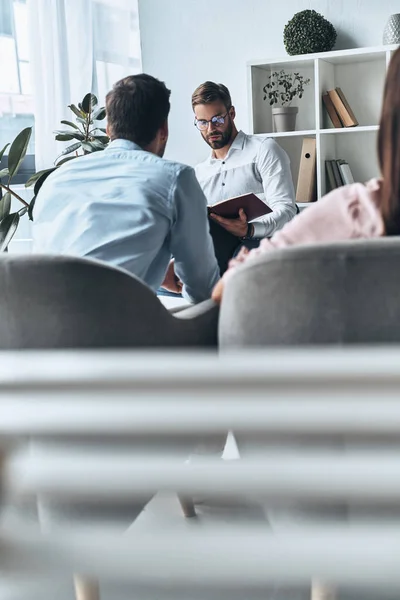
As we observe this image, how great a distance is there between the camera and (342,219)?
1.23 metres

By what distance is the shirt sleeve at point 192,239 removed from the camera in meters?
1.75

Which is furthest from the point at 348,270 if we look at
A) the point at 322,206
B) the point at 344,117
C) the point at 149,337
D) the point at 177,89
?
the point at 177,89

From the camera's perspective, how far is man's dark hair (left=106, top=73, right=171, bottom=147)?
1.91 m

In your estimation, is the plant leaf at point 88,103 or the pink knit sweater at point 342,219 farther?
the plant leaf at point 88,103

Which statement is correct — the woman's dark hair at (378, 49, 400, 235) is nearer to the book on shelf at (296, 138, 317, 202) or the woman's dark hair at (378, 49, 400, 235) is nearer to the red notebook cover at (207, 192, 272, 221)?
the red notebook cover at (207, 192, 272, 221)

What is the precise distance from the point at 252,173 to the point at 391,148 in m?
2.74

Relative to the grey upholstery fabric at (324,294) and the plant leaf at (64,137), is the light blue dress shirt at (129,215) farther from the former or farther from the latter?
the plant leaf at (64,137)

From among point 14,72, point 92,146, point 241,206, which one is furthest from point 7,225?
point 241,206

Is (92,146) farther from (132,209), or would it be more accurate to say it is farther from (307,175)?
(132,209)

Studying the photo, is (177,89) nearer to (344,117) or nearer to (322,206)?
(344,117)

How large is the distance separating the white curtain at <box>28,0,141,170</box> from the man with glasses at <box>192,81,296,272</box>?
50.3 inches

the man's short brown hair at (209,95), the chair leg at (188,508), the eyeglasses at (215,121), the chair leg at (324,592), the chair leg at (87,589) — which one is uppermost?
the man's short brown hair at (209,95)

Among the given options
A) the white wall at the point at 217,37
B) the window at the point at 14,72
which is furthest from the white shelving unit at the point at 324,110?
the window at the point at 14,72

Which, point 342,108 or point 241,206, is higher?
point 342,108
